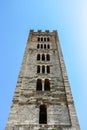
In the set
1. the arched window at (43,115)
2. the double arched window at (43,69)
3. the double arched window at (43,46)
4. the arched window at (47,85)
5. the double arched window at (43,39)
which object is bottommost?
the arched window at (43,115)

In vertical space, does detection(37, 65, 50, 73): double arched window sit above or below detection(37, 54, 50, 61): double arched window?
below

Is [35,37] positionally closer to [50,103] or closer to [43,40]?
[43,40]

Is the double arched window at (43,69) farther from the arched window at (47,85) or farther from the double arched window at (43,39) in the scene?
the double arched window at (43,39)

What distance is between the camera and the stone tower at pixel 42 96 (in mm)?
18672

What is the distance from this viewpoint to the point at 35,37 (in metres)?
37.3

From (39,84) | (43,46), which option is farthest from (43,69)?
(43,46)

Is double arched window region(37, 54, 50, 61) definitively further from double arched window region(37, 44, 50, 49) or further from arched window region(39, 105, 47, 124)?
arched window region(39, 105, 47, 124)

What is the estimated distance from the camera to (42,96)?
71.9ft

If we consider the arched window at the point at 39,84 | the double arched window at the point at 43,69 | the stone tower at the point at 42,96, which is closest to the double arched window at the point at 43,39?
the stone tower at the point at 42,96

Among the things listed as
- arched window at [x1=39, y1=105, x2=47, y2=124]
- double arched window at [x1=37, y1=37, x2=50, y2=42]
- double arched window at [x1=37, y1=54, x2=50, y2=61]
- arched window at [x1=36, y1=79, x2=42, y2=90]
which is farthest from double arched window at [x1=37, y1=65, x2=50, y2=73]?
double arched window at [x1=37, y1=37, x2=50, y2=42]

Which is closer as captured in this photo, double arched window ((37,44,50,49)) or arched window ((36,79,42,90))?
arched window ((36,79,42,90))

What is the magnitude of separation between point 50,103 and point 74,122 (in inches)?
119

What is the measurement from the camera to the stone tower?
18.7 meters

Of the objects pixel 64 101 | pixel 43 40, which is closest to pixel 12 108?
pixel 64 101
